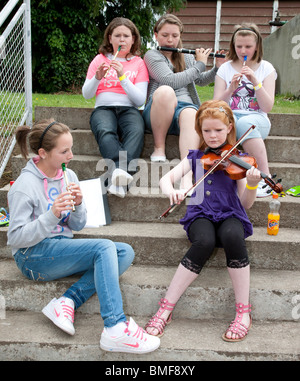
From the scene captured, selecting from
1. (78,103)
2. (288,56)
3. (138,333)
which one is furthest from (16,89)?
(288,56)

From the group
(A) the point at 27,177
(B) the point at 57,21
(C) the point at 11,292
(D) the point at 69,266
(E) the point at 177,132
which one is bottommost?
(C) the point at 11,292

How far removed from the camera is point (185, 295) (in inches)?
81.0

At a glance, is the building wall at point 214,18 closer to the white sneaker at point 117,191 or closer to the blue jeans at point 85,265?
the white sneaker at point 117,191

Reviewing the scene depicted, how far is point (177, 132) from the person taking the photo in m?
2.86

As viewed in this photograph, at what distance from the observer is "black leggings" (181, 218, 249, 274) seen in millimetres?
1906

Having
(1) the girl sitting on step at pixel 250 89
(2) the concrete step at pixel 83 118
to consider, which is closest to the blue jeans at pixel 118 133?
(2) the concrete step at pixel 83 118

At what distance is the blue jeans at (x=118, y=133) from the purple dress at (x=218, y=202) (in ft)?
2.11

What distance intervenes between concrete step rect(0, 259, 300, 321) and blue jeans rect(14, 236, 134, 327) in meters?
0.08

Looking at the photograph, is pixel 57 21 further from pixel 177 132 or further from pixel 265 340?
pixel 265 340

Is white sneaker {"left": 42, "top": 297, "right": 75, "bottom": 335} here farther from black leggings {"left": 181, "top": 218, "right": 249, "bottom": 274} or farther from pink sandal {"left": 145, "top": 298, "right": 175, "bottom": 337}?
black leggings {"left": 181, "top": 218, "right": 249, "bottom": 274}

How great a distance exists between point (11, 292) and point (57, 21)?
21.2ft

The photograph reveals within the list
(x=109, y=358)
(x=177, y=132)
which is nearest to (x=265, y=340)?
(x=109, y=358)

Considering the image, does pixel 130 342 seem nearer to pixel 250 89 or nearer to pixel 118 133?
pixel 118 133

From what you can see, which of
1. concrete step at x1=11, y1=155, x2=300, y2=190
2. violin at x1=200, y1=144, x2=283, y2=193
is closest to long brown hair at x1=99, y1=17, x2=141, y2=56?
concrete step at x1=11, y1=155, x2=300, y2=190
